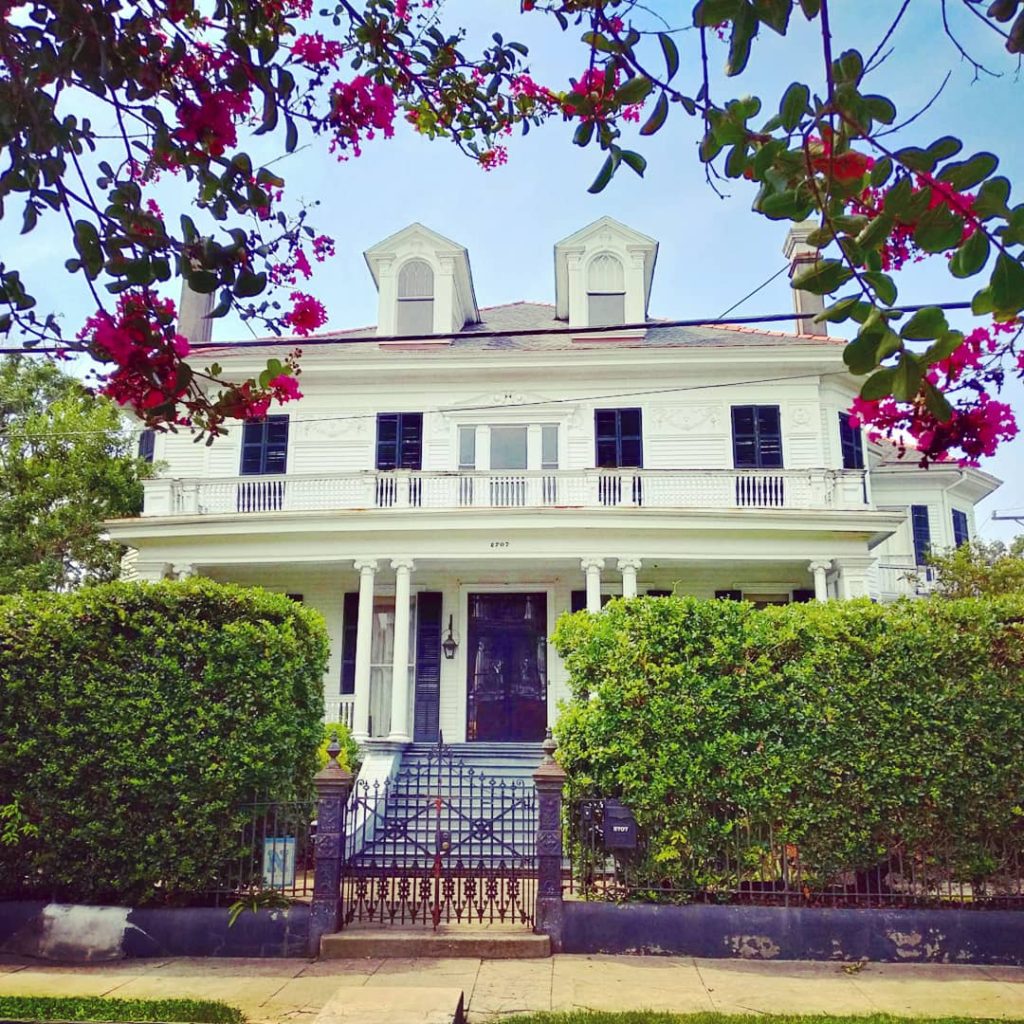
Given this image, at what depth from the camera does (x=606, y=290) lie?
57.7 feet

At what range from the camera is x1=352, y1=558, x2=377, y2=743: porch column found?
1400cm

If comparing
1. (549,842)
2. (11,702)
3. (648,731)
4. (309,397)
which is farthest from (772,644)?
(309,397)

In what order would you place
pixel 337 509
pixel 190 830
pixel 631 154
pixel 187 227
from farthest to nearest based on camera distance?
pixel 337 509, pixel 190 830, pixel 187 227, pixel 631 154

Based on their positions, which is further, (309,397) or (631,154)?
(309,397)

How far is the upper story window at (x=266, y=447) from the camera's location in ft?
55.5

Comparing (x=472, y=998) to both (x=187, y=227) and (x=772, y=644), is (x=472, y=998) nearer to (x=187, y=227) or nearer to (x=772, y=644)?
(x=772, y=644)

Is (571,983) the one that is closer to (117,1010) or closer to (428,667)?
(117,1010)

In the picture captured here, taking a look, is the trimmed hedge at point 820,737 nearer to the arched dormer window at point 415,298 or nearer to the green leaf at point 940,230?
the green leaf at point 940,230

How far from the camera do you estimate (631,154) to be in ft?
10.3

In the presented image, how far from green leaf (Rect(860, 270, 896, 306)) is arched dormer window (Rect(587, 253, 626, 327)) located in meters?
15.5

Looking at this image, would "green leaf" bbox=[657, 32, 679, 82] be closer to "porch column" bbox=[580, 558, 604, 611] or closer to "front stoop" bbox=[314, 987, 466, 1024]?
"front stoop" bbox=[314, 987, 466, 1024]

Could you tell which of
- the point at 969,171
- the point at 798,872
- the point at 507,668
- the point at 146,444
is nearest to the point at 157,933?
the point at 798,872

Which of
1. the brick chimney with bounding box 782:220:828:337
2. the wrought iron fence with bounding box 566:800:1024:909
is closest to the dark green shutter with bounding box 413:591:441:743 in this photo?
the wrought iron fence with bounding box 566:800:1024:909

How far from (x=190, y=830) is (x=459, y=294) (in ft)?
43.0
